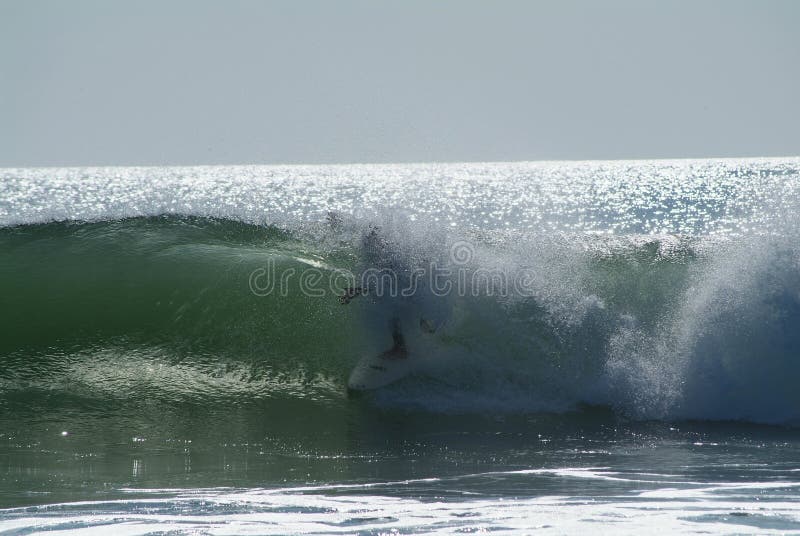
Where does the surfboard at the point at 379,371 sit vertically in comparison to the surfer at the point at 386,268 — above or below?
below

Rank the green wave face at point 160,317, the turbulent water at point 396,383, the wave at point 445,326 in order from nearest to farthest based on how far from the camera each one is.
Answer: the turbulent water at point 396,383 < the wave at point 445,326 < the green wave face at point 160,317

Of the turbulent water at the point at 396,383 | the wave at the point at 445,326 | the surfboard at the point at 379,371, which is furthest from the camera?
the surfboard at the point at 379,371

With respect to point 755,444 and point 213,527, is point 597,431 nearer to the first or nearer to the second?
point 755,444

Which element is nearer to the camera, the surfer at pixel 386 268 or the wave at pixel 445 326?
the wave at pixel 445 326

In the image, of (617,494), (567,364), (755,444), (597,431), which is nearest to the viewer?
(617,494)

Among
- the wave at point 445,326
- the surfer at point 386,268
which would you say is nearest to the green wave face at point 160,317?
the wave at point 445,326

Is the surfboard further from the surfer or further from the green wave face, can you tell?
the green wave face

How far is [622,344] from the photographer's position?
8711mm

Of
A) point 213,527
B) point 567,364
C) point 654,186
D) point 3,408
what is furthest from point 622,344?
point 654,186

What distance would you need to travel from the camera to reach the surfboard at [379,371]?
8492 mm

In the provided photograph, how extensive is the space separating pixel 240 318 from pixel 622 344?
422cm

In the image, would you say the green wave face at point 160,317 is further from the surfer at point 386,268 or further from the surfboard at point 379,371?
the surfer at point 386,268

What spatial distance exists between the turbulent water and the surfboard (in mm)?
111

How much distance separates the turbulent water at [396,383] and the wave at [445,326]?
3cm
